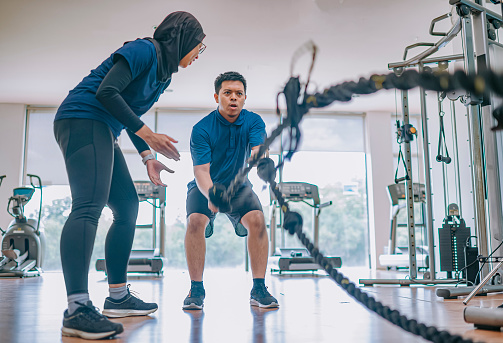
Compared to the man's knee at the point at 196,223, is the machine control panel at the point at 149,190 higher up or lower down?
higher up

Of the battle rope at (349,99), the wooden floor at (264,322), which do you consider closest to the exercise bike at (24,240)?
the wooden floor at (264,322)

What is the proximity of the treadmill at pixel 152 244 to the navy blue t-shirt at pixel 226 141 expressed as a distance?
10.7ft

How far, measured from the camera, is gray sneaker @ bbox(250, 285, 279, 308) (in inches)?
83.7

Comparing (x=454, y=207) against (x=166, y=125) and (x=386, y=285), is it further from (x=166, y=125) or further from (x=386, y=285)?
(x=166, y=125)

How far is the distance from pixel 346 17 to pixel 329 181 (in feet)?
12.4

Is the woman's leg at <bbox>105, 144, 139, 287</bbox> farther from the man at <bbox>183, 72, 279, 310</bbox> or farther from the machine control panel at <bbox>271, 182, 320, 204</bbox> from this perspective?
the machine control panel at <bbox>271, 182, 320, 204</bbox>

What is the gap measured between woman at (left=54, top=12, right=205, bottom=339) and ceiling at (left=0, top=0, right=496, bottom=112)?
10.4 ft

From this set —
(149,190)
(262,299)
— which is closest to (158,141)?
(262,299)

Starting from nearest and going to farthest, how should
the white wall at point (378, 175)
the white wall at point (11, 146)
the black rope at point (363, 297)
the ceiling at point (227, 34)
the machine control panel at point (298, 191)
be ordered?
the black rope at point (363, 297)
the ceiling at point (227, 34)
the machine control panel at point (298, 191)
the white wall at point (11, 146)
the white wall at point (378, 175)

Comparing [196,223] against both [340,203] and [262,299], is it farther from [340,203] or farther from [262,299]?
[340,203]

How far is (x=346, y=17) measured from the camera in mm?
4973

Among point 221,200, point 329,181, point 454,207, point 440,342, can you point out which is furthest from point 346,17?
point 440,342

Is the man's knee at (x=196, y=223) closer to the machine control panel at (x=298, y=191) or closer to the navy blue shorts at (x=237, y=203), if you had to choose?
the navy blue shorts at (x=237, y=203)

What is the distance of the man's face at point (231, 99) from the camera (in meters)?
2.38
